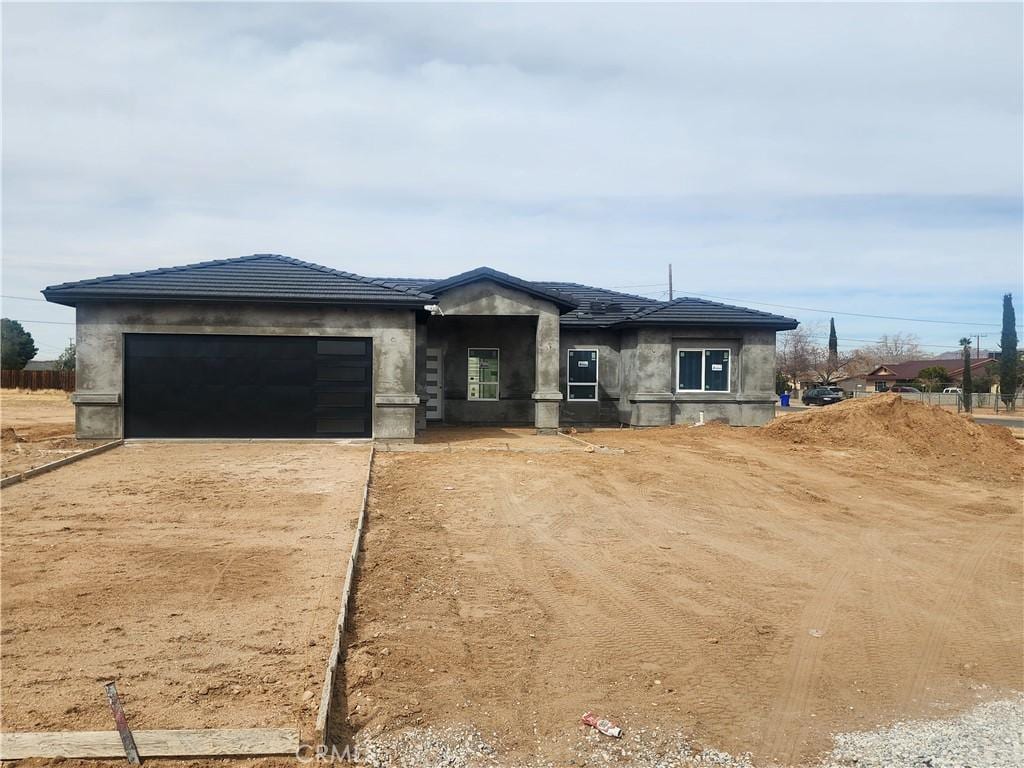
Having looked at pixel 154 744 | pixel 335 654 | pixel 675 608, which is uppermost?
pixel 335 654

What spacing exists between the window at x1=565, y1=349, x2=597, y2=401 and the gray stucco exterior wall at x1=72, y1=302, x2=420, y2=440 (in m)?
8.19

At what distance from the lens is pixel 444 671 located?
18.7 ft

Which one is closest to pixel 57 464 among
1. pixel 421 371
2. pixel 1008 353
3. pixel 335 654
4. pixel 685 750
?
pixel 421 371

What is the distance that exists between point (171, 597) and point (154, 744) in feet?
9.01

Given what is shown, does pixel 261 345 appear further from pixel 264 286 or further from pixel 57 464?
pixel 57 464

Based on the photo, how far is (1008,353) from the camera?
173 ft

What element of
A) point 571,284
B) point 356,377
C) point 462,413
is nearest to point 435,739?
point 356,377

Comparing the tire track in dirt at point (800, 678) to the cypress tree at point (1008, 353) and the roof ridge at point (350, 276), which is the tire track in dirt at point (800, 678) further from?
the cypress tree at point (1008, 353)

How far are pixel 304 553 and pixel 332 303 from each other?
9.87 metres

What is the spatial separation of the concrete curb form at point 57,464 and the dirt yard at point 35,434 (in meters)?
0.33

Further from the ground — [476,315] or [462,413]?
[476,315]

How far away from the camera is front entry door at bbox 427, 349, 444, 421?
2344 centimetres

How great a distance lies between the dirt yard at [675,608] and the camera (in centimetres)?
531

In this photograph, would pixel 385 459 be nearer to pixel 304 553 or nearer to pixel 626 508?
pixel 626 508
